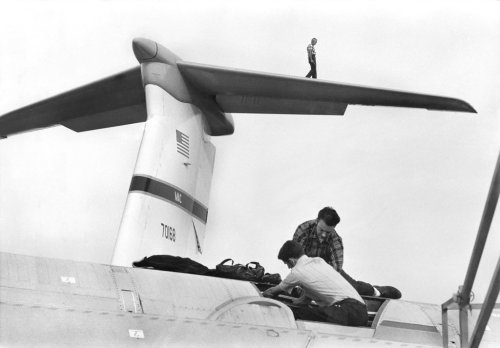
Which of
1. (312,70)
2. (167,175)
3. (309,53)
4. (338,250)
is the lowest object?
(338,250)

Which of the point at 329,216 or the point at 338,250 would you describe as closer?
the point at 329,216

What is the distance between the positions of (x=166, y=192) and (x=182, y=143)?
0.91 meters

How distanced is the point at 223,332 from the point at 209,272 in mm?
1821

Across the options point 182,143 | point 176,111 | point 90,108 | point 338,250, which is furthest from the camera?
point 90,108

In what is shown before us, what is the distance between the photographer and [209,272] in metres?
6.96

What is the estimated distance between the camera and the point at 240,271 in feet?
24.8

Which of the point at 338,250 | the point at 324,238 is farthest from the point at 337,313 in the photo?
the point at 338,250

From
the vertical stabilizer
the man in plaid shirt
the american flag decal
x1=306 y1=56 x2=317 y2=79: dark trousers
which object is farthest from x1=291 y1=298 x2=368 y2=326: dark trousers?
x1=306 y1=56 x2=317 y2=79: dark trousers

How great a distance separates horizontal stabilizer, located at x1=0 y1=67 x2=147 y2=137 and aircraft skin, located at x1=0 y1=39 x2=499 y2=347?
0.05 ft

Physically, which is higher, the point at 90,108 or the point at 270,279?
the point at 90,108

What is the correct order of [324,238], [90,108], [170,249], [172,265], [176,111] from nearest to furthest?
[172,265], [324,238], [170,249], [176,111], [90,108]

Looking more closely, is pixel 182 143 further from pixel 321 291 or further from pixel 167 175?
pixel 321 291

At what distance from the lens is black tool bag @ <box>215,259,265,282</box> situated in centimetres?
724

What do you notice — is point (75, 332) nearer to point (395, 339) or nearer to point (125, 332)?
point (125, 332)
